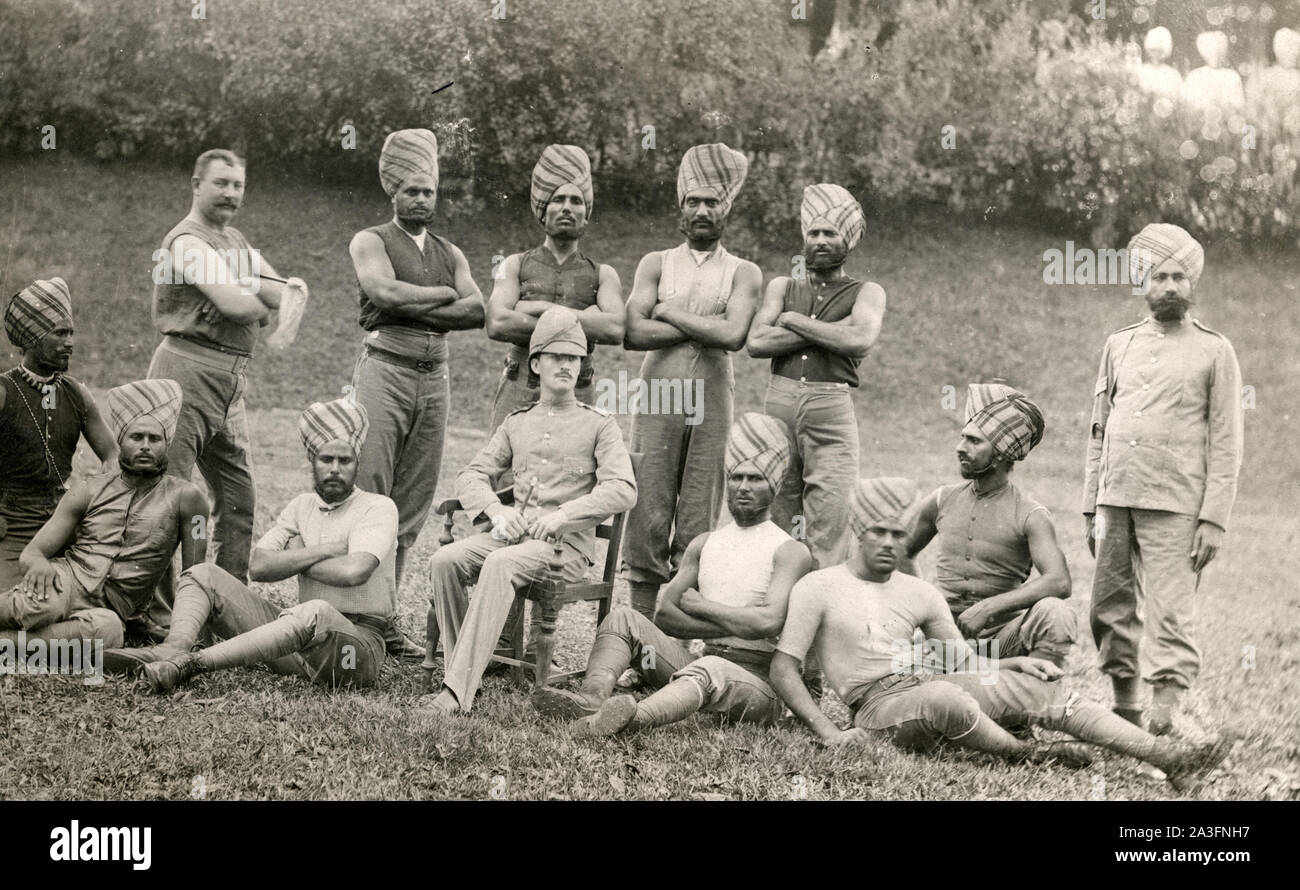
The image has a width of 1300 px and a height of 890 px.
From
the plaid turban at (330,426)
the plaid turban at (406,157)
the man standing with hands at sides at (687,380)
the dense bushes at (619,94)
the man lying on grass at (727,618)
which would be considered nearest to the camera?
the man lying on grass at (727,618)

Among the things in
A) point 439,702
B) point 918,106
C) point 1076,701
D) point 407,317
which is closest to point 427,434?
point 407,317

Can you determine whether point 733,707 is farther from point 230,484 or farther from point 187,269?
point 187,269

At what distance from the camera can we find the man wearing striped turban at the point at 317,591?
5.56 metres

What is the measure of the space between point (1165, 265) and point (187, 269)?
405cm

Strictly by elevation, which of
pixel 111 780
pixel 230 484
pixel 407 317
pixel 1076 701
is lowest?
pixel 111 780

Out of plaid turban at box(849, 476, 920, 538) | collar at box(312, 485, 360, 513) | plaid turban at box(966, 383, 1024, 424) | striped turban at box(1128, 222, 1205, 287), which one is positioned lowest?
collar at box(312, 485, 360, 513)

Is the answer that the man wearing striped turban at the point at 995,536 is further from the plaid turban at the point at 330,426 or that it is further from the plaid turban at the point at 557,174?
the plaid turban at the point at 330,426

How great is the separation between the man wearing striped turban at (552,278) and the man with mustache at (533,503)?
0.22 m

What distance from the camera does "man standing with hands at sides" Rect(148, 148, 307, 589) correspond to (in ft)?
20.4

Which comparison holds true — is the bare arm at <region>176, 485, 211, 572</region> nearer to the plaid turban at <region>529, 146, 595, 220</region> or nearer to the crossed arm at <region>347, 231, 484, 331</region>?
the crossed arm at <region>347, 231, 484, 331</region>

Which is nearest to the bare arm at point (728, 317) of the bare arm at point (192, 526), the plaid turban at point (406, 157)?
the plaid turban at point (406, 157)

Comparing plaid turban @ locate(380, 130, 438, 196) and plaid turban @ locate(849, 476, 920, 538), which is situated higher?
plaid turban @ locate(380, 130, 438, 196)

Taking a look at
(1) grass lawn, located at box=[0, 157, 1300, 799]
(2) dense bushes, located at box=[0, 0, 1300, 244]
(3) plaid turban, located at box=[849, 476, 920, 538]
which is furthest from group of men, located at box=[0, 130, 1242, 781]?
(2) dense bushes, located at box=[0, 0, 1300, 244]

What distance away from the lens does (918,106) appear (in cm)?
804
